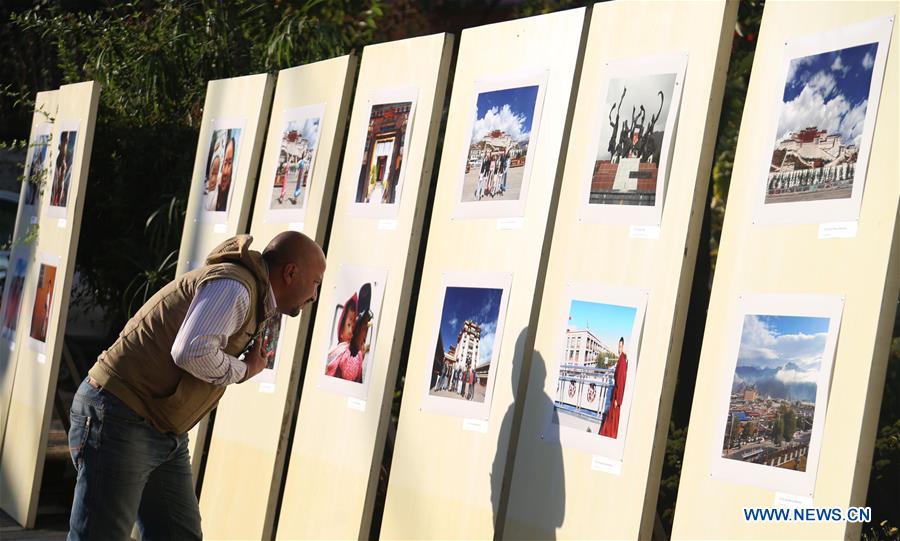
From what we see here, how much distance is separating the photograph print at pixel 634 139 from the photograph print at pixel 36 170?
4.47 m

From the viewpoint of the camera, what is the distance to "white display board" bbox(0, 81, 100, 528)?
20.1 ft

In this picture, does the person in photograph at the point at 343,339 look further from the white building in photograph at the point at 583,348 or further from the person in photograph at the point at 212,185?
the person in photograph at the point at 212,185

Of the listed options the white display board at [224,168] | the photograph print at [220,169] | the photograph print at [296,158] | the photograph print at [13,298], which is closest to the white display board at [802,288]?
the photograph print at [296,158]

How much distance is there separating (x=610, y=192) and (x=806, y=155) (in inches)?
Answer: 27.1

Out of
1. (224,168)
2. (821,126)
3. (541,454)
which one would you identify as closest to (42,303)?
(224,168)

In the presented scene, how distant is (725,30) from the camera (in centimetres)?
314

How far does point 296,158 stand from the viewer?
197 inches

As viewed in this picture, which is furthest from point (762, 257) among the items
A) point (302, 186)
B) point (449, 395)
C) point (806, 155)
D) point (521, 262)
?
point (302, 186)

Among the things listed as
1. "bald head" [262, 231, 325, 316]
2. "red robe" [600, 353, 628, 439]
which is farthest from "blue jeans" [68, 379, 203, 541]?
"red robe" [600, 353, 628, 439]

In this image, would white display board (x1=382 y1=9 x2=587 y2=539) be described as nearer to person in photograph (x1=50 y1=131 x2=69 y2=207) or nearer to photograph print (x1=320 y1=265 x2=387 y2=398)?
photograph print (x1=320 y1=265 x2=387 y2=398)

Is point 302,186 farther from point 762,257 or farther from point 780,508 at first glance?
point 780,508

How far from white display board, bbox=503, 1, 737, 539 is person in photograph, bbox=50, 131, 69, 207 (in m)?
3.84

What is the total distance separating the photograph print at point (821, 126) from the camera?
2.73m

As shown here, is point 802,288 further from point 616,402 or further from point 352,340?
point 352,340
